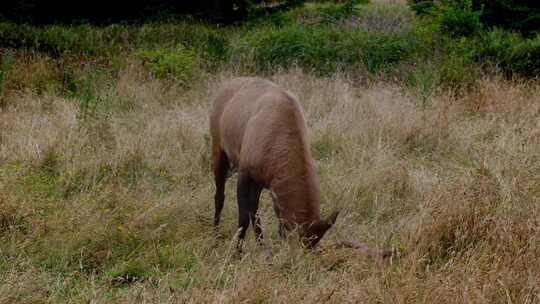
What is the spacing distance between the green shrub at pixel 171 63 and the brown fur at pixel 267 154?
530cm

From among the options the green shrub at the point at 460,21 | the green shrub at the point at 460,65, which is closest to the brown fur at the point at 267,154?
the green shrub at the point at 460,65

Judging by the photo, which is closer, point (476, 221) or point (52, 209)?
point (476, 221)

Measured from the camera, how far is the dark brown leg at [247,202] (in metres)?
5.07

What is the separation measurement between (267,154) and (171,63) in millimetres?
7187

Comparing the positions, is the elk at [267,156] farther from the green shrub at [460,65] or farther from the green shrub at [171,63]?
the green shrub at [460,65]

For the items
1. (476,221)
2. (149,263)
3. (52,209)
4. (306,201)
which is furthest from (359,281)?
(52,209)

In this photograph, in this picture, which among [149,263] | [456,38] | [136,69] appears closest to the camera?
[149,263]

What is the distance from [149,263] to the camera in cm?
473

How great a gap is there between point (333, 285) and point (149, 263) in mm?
1485

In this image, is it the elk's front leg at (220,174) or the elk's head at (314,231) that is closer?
the elk's head at (314,231)

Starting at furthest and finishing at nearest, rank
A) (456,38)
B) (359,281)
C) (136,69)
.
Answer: (456,38), (136,69), (359,281)

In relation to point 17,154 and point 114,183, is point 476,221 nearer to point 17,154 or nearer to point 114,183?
point 114,183

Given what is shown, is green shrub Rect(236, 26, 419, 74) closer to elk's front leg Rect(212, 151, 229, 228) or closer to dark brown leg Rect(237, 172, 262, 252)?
elk's front leg Rect(212, 151, 229, 228)

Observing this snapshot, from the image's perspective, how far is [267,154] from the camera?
482 cm
